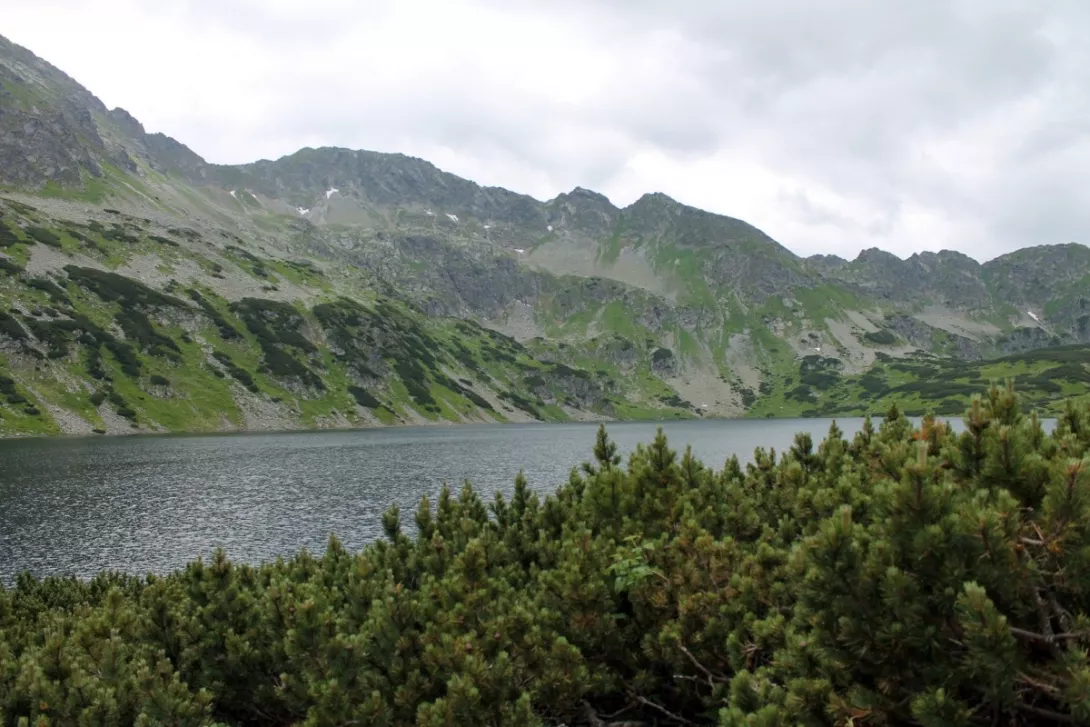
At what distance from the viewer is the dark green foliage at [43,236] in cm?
17538

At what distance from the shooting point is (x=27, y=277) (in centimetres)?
15462

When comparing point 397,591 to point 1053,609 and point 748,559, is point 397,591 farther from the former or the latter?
point 1053,609

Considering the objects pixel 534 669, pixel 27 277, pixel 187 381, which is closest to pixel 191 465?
pixel 187 381

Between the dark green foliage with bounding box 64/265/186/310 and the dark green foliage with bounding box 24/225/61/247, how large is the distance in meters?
14.7

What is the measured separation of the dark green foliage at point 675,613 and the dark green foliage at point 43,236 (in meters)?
209

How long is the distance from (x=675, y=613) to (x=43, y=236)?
226232 millimetres

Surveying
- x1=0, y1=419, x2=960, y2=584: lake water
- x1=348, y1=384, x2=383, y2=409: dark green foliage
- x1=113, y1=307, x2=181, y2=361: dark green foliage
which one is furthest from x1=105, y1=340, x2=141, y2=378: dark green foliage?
x1=348, y1=384, x2=383, y2=409: dark green foliage

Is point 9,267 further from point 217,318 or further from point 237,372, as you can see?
point 237,372

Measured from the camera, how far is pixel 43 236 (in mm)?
178000

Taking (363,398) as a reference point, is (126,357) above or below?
above

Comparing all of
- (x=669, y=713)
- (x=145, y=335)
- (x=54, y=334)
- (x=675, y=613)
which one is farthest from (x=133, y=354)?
(x=669, y=713)

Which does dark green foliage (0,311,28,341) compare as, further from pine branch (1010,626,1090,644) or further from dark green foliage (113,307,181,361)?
pine branch (1010,626,1090,644)

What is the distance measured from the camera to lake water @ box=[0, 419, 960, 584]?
4678 centimetres

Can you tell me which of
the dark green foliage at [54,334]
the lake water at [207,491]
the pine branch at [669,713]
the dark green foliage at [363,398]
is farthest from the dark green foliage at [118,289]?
the pine branch at [669,713]
